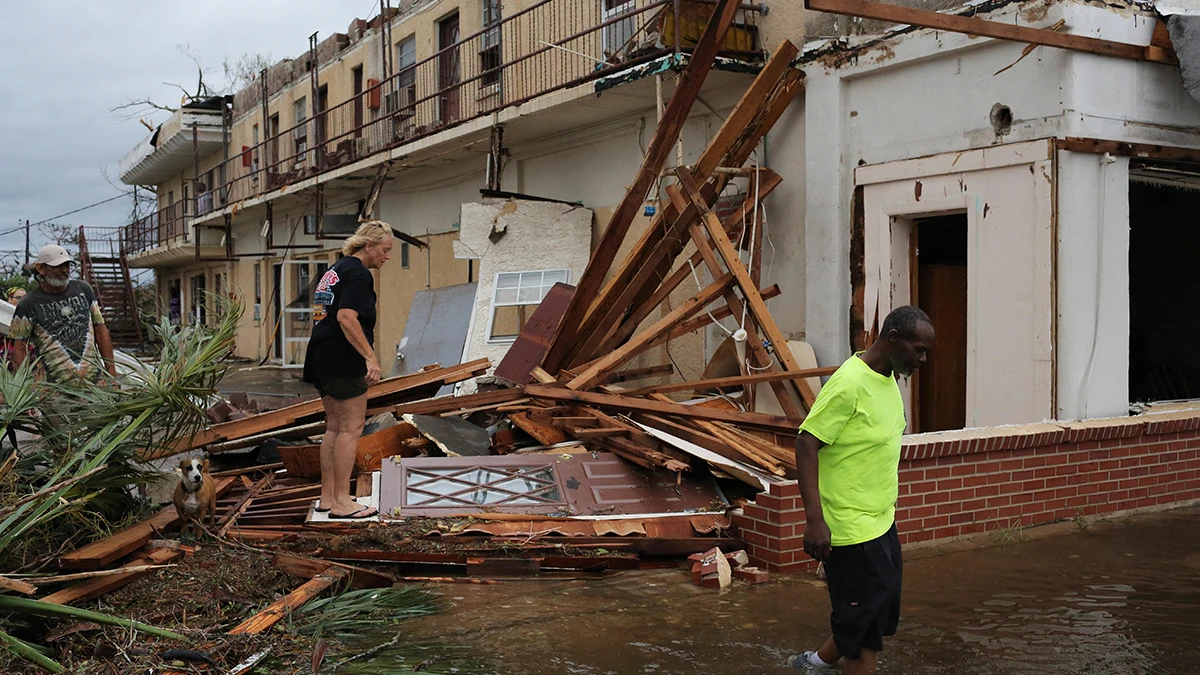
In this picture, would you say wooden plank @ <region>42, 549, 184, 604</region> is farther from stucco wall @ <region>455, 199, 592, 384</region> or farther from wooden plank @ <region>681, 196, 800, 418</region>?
stucco wall @ <region>455, 199, 592, 384</region>

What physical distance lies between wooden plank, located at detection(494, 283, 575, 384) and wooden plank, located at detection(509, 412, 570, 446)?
111cm

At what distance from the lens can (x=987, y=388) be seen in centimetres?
718

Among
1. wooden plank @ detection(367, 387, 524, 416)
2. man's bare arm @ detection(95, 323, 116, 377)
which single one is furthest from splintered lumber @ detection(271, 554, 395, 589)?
wooden plank @ detection(367, 387, 524, 416)

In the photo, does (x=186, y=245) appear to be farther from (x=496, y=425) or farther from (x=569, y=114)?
(x=496, y=425)

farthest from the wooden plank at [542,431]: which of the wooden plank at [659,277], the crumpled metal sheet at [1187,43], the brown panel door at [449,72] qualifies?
the brown panel door at [449,72]

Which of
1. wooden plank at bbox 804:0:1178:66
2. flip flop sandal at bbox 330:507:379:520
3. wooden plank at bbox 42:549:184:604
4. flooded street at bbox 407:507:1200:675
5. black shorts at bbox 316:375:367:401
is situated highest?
wooden plank at bbox 804:0:1178:66

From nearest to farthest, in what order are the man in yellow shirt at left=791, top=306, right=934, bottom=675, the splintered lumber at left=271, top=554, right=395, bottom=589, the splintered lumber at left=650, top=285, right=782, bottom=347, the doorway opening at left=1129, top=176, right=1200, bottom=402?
the man in yellow shirt at left=791, top=306, right=934, bottom=675
the splintered lumber at left=271, top=554, right=395, bottom=589
the splintered lumber at left=650, top=285, right=782, bottom=347
the doorway opening at left=1129, top=176, right=1200, bottom=402

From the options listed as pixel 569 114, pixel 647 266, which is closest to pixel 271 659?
pixel 647 266

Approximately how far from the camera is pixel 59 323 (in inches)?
262

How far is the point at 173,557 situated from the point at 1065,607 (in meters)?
4.41

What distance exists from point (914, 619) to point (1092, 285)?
3.25 m

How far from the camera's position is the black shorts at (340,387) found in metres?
6.00

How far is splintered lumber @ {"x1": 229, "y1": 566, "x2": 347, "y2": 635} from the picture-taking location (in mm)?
4160

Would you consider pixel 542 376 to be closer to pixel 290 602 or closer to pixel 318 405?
pixel 318 405
